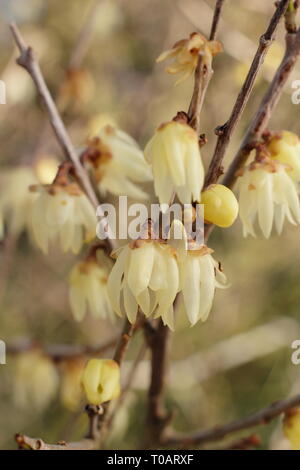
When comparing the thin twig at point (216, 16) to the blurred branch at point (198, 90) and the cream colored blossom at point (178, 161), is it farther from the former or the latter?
the cream colored blossom at point (178, 161)

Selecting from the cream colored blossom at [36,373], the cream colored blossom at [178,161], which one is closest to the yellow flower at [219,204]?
the cream colored blossom at [178,161]

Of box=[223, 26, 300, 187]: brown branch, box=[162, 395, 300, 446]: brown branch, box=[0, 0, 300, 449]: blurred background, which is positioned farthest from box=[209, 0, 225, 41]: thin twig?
box=[0, 0, 300, 449]: blurred background

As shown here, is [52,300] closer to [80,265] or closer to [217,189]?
[80,265]

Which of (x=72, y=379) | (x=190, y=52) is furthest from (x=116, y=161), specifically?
(x=72, y=379)

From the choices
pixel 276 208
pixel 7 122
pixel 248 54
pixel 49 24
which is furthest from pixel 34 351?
pixel 49 24

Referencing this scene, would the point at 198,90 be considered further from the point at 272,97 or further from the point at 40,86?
the point at 40,86

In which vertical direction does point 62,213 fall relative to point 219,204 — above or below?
above
